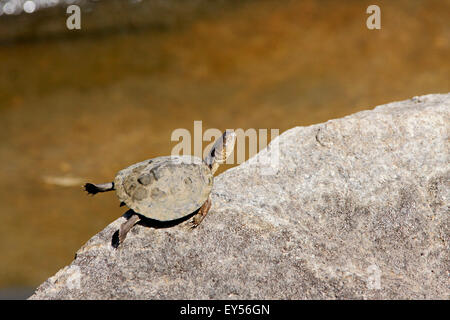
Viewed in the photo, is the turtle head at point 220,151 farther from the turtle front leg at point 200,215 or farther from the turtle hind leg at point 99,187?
the turtle hind leg at point 99,187

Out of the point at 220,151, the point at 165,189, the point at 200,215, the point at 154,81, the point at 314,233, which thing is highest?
the point at 154,81

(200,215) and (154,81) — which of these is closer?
(200,215)

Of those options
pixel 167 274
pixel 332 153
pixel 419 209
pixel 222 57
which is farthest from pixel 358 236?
pixel 222 57

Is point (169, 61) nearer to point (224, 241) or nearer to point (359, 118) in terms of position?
point (359, 118)

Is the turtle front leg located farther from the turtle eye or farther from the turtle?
the turtle eye

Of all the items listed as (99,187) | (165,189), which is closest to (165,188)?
(165,189)

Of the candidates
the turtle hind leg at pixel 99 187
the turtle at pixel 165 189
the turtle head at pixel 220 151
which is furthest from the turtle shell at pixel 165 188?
the turtle head at pixel 220 151

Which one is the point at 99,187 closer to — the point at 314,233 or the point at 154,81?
the point at 314,233
